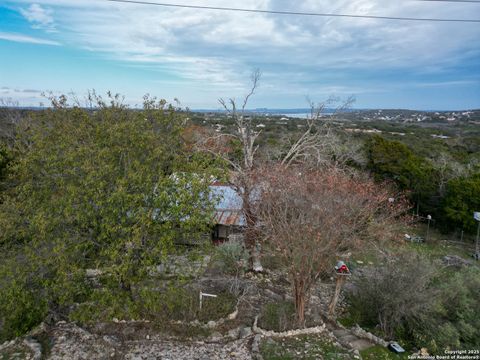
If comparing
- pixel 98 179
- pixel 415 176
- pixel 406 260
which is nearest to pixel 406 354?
pixel 406 260

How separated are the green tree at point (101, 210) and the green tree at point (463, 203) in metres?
14.1

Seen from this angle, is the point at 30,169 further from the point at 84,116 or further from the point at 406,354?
the point at 406,354

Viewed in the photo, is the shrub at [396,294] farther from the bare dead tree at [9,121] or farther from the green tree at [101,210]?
the bare dead tree at [9,121]

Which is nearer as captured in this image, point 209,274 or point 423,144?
point 209,274

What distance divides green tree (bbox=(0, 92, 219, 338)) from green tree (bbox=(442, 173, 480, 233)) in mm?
14108

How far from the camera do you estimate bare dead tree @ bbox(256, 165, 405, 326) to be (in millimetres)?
8055

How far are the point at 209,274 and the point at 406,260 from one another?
5828 mm

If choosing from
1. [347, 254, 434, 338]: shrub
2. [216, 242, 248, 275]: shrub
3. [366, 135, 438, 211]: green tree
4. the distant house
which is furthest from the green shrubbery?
[366, 135, 438, 211]: green tree

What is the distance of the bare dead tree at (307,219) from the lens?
8055 mm

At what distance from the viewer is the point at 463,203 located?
16.9 metres

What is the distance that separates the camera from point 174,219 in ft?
25.3

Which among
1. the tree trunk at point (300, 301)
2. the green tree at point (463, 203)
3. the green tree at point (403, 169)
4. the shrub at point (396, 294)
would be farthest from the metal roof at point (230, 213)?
the green tree at point (403, 169)

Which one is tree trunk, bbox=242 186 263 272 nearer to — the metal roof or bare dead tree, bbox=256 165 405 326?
bare dead tree, bbox=256 165 405 326

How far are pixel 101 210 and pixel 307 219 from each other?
457 centimetres
